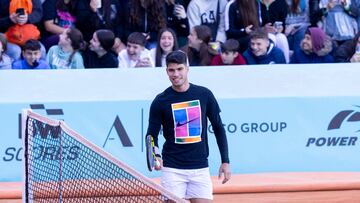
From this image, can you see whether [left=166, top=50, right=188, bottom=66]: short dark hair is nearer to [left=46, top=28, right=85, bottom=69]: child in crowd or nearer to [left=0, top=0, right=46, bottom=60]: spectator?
[left=46, top=28, right=85, bottom=69]: child in crowd

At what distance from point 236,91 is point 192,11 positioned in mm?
2033

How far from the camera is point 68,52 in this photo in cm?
1163

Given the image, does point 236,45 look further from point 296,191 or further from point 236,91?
point 296,191

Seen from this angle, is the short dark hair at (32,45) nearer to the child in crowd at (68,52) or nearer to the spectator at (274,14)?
the child in crowd at (68,52)

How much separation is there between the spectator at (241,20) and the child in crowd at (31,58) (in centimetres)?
246

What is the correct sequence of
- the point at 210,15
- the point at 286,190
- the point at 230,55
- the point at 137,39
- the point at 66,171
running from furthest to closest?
the point at 210,15, the point at 230,55, the point at 137,39, the point at 286,190, the point at 66,171

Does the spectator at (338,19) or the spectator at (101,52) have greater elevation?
the spectator at (338,19)

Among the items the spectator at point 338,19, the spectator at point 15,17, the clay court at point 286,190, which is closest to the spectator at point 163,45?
the spectator at point 15,17

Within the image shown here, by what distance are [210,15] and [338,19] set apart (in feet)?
5.51

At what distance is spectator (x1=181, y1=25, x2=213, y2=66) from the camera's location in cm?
1191

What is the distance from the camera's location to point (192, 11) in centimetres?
1262

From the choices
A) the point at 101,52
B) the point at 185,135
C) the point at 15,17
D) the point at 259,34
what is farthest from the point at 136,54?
the point at 185,135

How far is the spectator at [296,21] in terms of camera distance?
12.8 meters

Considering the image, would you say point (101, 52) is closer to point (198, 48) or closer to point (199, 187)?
point (198, 48)
